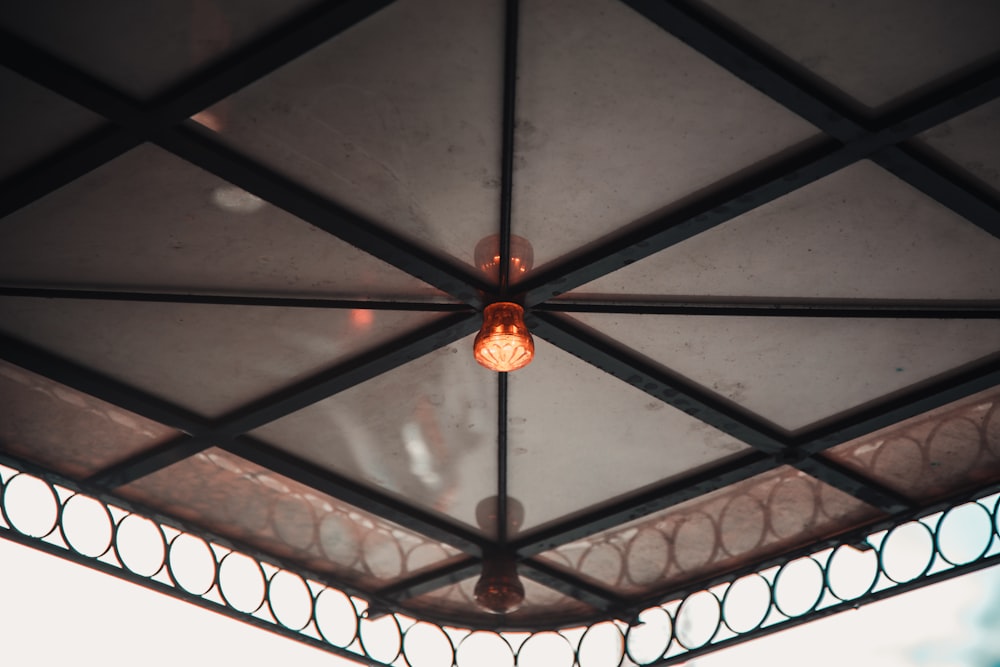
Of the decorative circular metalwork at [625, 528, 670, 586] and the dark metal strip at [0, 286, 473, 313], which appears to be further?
the decorative circular metalwork at [625, 528, 670, 586]

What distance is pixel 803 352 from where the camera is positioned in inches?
542

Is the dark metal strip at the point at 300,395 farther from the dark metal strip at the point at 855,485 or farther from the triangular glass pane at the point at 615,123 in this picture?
the dark metal strip at the point at 855,485

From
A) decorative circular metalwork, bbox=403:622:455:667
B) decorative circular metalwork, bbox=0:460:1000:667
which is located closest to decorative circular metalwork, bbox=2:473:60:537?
decorative circular metalwork, bbox=0:460:1000:667

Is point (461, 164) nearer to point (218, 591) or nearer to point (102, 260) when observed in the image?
point (102, 260)

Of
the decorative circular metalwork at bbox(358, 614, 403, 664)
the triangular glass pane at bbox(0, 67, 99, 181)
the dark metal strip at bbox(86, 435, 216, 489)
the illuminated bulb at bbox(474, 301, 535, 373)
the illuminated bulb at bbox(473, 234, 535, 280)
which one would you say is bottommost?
the decorative circular metalwork at bbox(358, 614, 403, 664)

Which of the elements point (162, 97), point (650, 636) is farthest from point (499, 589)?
point (162, 97)

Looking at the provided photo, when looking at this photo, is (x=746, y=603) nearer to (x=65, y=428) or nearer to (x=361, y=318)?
(x=361, y=318)

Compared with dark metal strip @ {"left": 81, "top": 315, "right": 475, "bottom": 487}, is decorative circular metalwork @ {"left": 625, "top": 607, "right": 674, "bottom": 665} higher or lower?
lower

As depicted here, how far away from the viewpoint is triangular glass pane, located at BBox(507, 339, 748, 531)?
14281mm

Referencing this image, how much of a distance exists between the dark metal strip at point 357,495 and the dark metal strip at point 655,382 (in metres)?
4.07

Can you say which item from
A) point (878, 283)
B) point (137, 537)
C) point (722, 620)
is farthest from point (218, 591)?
point (878, 283)

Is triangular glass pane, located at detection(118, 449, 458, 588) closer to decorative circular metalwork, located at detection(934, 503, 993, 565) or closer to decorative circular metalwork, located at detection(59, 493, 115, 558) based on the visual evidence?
decorative circular metalwork, located at detection(59, 493, 115, 558)

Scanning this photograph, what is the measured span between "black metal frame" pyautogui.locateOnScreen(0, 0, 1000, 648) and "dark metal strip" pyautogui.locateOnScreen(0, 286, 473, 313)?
20 millimetres

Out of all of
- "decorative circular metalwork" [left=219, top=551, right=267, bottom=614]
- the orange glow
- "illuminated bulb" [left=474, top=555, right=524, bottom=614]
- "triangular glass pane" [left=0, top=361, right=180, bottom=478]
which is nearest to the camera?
the orange glow
